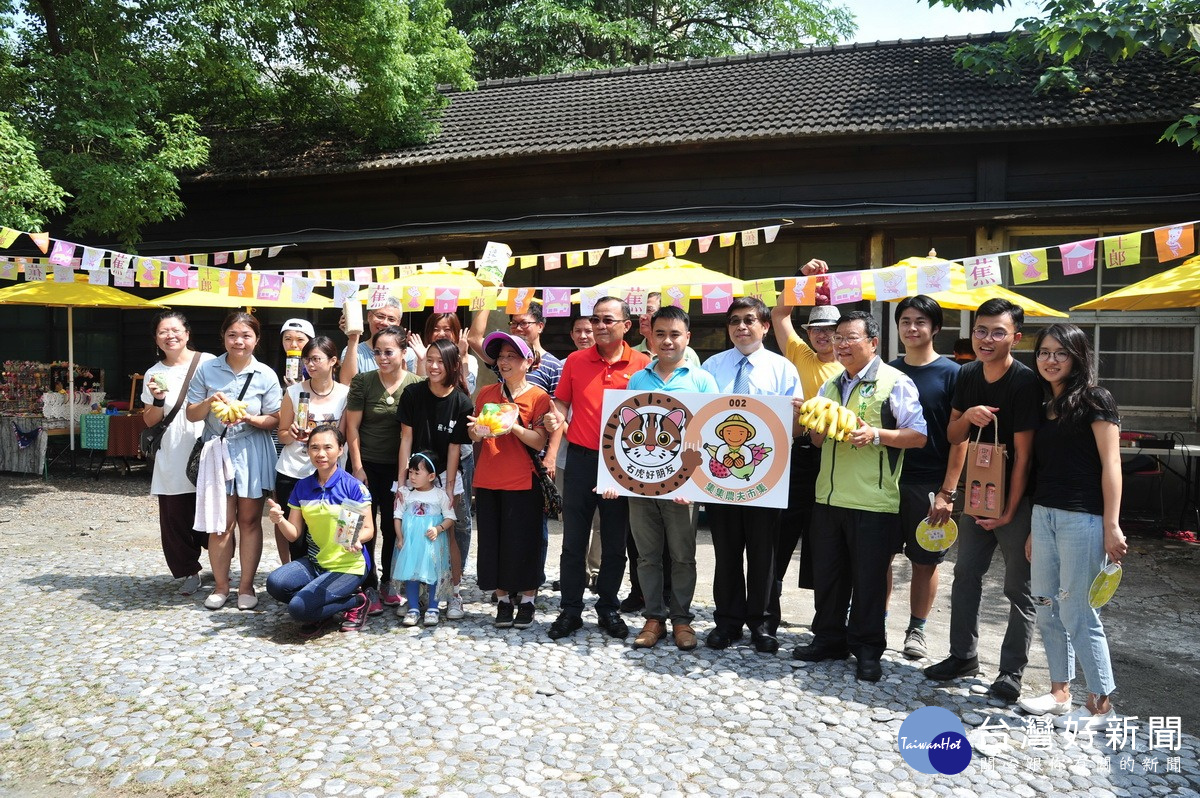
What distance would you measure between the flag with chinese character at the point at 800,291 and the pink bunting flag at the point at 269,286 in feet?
15.4

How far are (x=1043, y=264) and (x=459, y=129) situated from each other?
10.1 meters

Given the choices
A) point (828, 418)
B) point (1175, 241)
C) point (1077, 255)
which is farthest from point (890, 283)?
point (828, 418)

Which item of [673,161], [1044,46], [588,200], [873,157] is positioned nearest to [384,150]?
[588,200]

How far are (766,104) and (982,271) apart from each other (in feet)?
22.7

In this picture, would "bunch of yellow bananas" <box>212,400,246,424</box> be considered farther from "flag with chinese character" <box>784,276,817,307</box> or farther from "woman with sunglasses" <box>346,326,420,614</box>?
"flag with chinese character" <box>784,276,817,307</box>

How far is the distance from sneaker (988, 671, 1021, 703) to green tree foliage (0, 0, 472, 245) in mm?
9638

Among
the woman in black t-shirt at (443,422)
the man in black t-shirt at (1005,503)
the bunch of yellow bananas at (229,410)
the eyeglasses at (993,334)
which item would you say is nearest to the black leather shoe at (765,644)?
the man in black t-shirt at (1005,503)

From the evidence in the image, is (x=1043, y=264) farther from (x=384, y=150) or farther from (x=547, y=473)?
(x=384, y=150)

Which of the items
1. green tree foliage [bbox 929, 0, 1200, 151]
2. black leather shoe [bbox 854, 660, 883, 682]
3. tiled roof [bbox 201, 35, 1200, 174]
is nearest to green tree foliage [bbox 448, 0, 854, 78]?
tiled roof [bbox 201, 35, 1200, 174]

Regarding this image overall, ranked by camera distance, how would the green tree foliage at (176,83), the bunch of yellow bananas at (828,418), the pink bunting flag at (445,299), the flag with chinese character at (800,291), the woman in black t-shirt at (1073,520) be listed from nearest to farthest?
the woman in black t-shirt at (1073,520) → the bunch of yellow bananas at (828,418) → the flag with chinese character at (800,291) → the pink bunting flag at (445,299) → the green tree foliage at (176,83)

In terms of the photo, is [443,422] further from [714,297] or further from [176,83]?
[176,83]

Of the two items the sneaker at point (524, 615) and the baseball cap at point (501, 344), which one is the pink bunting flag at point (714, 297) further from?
the sneaker at point (524, 615)

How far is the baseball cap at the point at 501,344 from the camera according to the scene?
4949 millimetres

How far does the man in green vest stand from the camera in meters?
4.19
